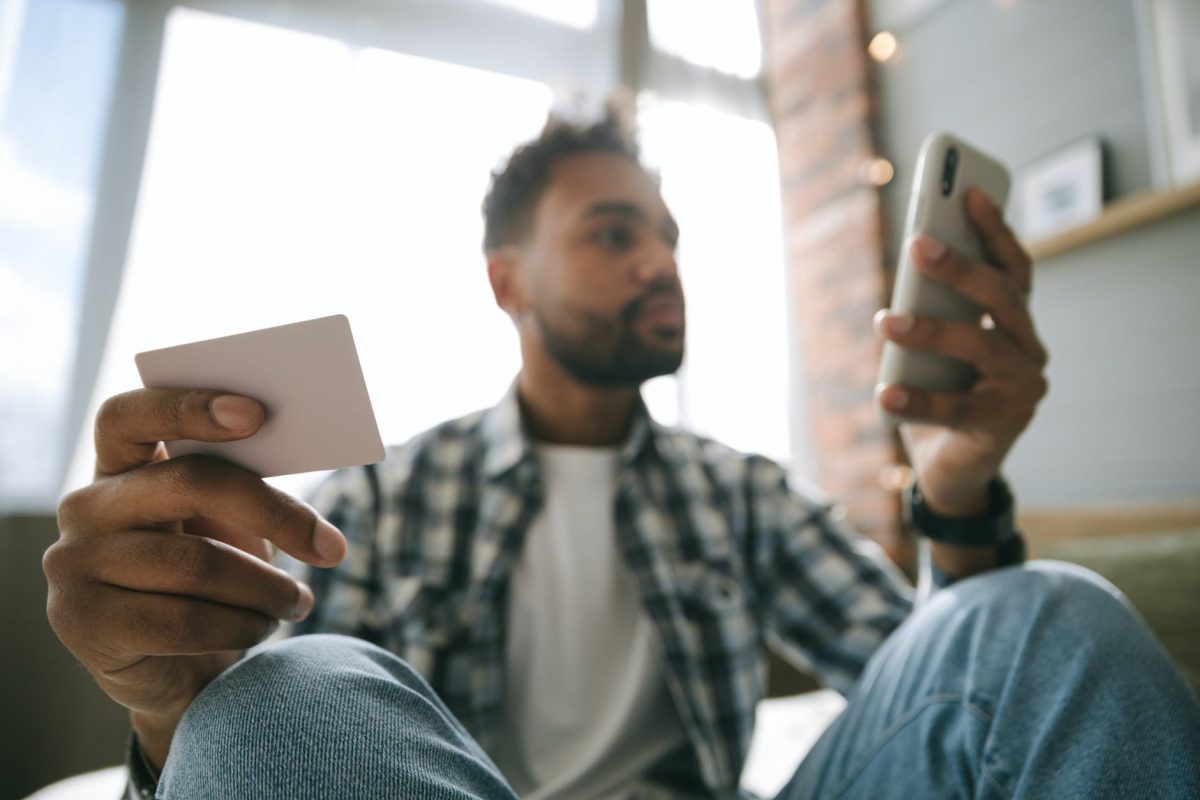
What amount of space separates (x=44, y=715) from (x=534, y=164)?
120 cm

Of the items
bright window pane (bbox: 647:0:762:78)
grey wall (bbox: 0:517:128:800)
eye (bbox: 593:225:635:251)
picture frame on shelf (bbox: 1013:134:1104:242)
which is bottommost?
grey wall (bbox: 0:517:128:800)

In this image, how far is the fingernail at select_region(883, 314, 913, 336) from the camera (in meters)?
0.65

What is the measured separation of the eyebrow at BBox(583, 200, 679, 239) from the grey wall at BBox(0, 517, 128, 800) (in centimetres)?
101

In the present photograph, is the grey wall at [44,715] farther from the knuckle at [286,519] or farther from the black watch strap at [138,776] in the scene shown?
the knuckle at [286,519]

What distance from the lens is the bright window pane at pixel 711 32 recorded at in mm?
2768

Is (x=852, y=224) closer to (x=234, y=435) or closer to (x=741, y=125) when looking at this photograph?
(x=741, y=125)

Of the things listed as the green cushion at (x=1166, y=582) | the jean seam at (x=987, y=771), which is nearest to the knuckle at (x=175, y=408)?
the jean seam at (x=987, y=771)

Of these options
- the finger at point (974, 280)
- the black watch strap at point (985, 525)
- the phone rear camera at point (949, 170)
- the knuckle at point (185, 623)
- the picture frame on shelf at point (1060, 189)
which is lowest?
the black watch strap at point (985, 525)

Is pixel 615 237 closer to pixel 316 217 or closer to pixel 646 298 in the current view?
pixel 646 298

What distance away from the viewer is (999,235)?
682mm

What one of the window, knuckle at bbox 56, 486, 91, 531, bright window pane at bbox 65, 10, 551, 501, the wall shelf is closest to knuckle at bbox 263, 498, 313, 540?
knuckle at bbox 56, 486, 91, 531

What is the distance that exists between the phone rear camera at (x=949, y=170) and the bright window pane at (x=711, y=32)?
2351 millimetres

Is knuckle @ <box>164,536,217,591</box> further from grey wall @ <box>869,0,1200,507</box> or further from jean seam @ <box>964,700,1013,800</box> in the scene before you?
grey wall @ <box>869,0,1200,507</box>

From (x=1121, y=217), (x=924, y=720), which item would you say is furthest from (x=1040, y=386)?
(x=1121, y=217)
